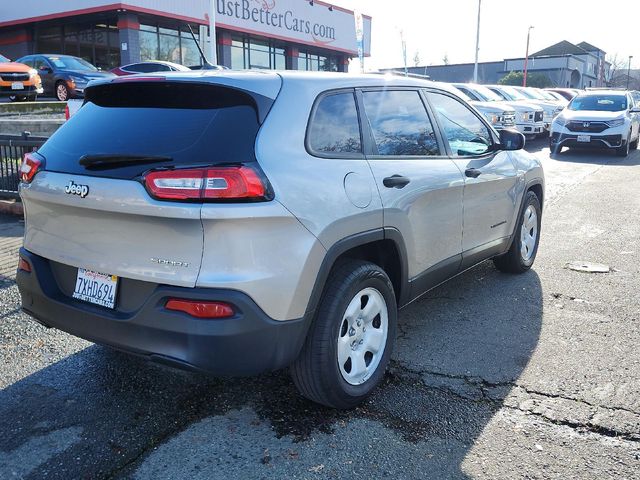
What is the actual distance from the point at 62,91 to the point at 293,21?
18.9m

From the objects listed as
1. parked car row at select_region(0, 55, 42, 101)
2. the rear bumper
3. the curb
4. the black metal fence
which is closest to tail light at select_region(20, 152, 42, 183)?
the rear bumper

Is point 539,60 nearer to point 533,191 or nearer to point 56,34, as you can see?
point 56,34

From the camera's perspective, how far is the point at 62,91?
19125mm

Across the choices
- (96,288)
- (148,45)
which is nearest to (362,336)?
(96,288)

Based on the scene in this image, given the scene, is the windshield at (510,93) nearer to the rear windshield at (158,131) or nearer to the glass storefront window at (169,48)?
the glass storefront window at (169,48)

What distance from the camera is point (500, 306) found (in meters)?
4.81

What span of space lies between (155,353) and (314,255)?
0.84 meters

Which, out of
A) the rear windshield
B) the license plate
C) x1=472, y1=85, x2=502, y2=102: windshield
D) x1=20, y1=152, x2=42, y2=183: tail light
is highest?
x1=472, y1=85, x2=502, y2=102: windshield

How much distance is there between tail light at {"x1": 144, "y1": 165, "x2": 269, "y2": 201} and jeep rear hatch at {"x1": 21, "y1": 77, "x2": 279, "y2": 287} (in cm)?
1

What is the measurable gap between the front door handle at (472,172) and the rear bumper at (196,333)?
1926 millimetres

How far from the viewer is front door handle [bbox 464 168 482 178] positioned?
13.8ft

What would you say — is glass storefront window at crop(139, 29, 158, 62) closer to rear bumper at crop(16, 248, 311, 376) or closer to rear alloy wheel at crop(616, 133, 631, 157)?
rear alloy wheel at crop(616, 133, 631, 157)

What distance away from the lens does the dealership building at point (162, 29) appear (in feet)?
90.7

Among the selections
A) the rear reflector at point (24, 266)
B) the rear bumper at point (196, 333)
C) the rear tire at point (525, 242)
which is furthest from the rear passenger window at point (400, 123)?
the rear reflector at point (24, 266)
